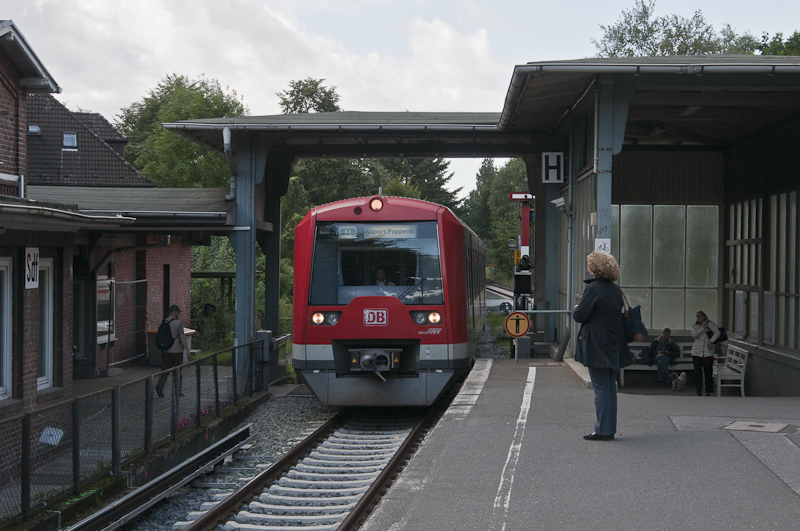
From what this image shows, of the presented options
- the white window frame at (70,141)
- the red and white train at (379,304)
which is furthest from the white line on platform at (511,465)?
the white window frame at (70,141)

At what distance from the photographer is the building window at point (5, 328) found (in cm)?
1000

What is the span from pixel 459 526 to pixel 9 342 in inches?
294

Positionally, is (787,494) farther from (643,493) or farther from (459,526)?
(459,526)

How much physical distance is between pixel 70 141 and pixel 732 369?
79.3 feet

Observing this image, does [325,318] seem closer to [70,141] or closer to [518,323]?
[518,323]

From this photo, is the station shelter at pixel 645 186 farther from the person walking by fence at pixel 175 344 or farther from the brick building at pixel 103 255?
the brick building at pixel 103 255

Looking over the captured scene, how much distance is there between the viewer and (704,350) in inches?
521

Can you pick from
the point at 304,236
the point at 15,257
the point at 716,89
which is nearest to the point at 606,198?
the point at 716,89

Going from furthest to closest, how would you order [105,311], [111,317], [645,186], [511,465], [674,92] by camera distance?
[111,317] < [105,311] < [645,186] < [674,92] < [511,465]

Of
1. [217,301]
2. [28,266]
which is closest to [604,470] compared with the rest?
[28,266]

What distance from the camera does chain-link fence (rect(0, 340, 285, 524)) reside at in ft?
22.2

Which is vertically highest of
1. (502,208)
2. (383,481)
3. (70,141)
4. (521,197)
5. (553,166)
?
(502,208)

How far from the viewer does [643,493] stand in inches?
212

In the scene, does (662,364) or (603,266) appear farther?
(662,364)
